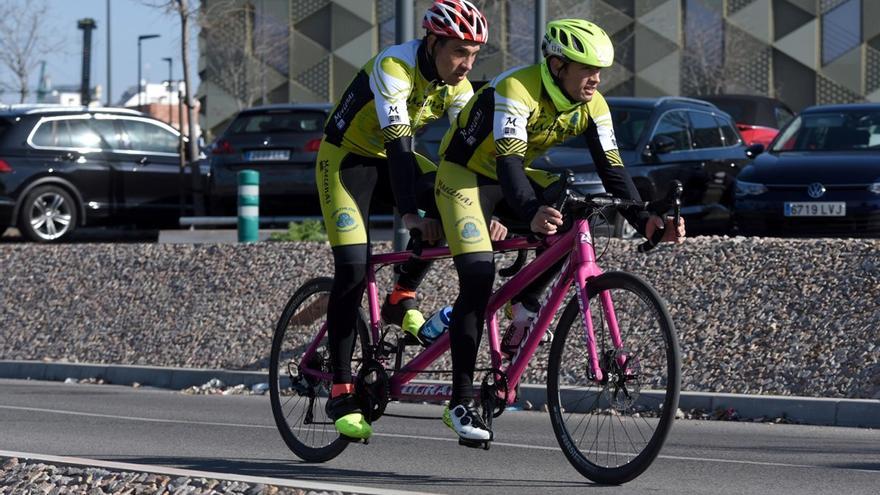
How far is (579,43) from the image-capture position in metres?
6.55

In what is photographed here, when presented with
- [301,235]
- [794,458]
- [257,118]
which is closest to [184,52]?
[257,118]

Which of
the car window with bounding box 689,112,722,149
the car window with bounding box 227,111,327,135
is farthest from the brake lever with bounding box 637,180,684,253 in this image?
the car window with bounding box 227,111,327,135

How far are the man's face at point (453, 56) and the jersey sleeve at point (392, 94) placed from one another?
0.50 feet

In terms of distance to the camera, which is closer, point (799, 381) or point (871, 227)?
point (799, 381)

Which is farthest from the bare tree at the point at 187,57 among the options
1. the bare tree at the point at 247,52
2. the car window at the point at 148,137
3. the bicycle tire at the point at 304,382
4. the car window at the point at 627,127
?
the bare tree at the point at 247,52

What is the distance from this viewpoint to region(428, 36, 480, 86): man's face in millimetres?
7039

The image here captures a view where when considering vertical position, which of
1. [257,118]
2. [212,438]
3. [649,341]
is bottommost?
[212,438]

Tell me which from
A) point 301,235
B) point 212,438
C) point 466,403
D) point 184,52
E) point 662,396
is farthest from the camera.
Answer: point 184,52

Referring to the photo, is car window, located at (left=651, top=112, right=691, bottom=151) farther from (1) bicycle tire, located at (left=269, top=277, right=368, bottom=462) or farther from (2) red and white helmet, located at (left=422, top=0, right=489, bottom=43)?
(2) red and white helmet, located at (left=422, top=0, right=489, bottom=43)

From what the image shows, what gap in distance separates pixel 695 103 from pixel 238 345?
273 inches

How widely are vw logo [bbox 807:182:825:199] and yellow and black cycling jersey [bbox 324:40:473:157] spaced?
328 inches

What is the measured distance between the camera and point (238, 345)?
45.8 feet

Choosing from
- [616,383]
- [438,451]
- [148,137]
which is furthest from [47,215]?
[616,383]

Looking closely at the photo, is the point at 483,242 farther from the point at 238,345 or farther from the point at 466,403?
the point at 238,345
